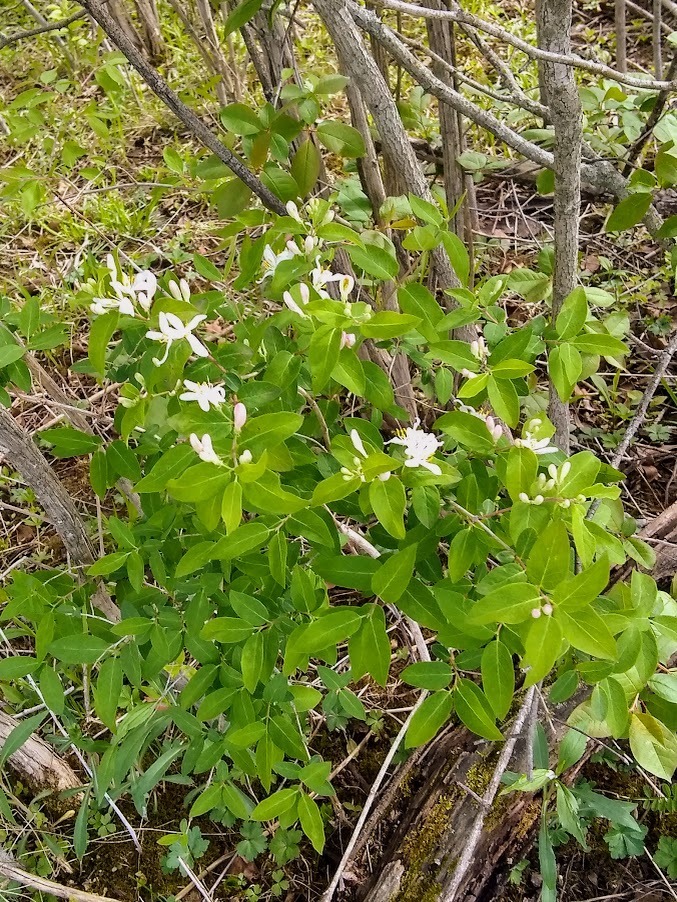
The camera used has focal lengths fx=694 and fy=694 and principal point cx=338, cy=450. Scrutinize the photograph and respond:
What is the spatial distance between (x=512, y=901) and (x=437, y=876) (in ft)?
0.68

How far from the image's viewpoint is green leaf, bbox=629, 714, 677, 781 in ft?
3.67

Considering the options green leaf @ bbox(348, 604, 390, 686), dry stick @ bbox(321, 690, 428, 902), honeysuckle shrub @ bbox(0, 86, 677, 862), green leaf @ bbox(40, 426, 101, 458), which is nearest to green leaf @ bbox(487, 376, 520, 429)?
honeysuckle shrub @ bbox(0, 86, 677, 862)

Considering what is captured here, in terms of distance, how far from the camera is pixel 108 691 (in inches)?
47.3

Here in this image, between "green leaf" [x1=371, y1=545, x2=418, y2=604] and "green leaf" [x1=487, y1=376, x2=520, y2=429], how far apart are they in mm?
241

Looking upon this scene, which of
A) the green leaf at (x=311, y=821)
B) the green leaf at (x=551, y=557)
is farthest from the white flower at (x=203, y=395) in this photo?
the green leaf at (x=311, y=821)

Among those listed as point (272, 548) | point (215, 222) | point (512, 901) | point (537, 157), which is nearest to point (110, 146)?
point (215, 222)

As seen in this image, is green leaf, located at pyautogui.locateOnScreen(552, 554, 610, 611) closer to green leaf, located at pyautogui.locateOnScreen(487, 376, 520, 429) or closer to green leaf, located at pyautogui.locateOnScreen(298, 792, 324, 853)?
green leaf, located at pyautogui.locateOnScreen(487, 376, 520, 429)

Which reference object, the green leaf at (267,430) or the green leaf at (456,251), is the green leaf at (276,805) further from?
the green leaf at (456,251)

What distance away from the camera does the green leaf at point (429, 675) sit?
1.03 metres

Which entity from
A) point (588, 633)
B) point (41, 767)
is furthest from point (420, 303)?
point (41, 767)

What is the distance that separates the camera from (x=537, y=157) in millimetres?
1514

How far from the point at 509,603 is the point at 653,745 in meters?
0.55

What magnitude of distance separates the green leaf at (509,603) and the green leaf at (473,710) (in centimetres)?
25

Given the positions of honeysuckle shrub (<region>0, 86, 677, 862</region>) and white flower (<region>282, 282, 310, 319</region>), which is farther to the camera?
white flower (<region>282, 282, 310, 319</region>)
